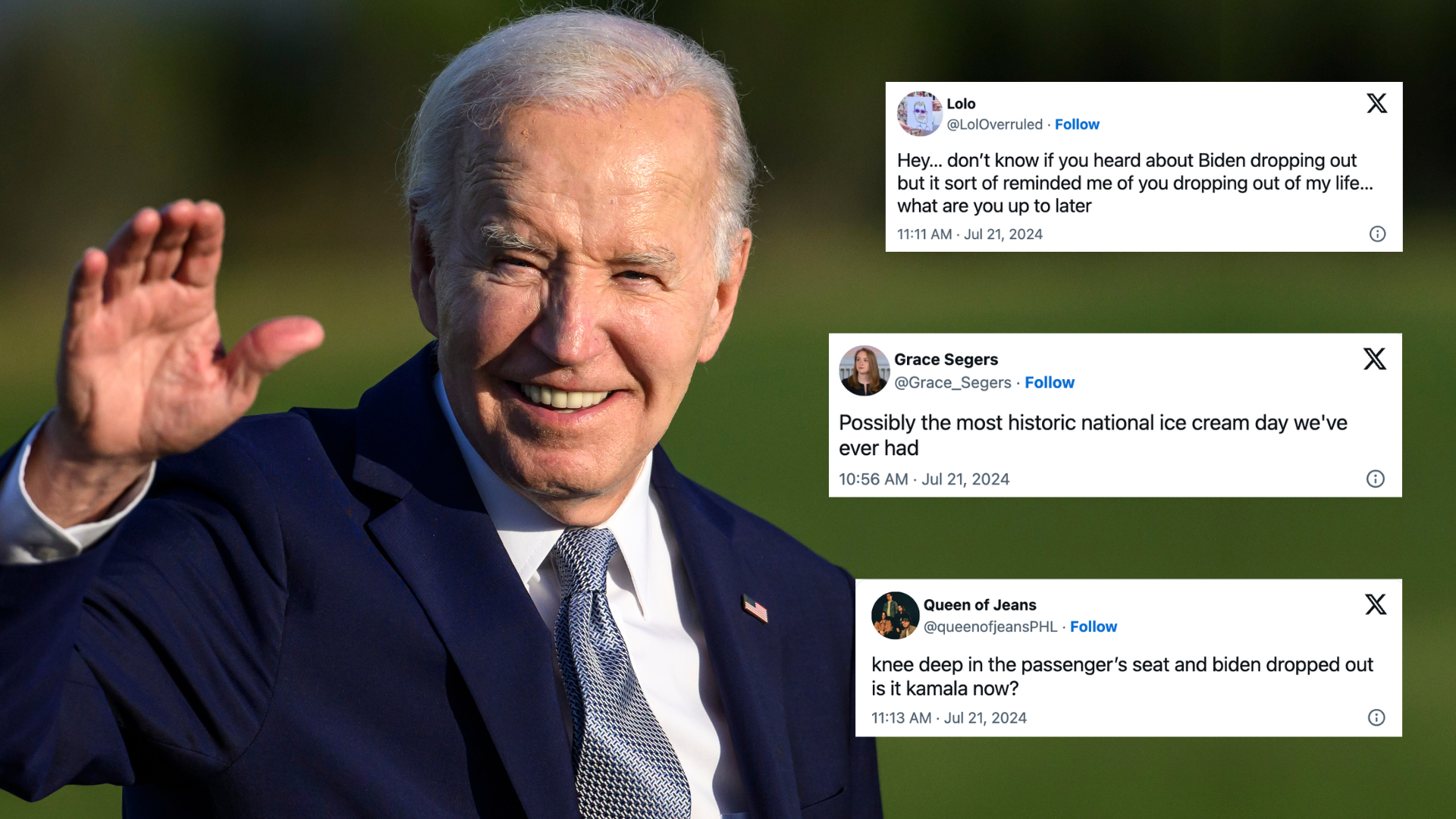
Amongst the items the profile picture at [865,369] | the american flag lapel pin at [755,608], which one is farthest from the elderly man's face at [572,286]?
the profile picture at [865,369]

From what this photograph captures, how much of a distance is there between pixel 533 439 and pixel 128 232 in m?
0.87

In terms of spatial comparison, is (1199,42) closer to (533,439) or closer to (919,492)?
(919,492)

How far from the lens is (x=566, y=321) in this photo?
1891 mm

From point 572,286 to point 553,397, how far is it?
0.17 metres

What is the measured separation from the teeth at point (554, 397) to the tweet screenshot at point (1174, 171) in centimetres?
146

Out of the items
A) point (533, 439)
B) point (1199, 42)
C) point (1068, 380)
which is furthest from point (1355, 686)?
point (533, 439)

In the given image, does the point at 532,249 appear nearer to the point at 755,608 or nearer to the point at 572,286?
the point at 572,286

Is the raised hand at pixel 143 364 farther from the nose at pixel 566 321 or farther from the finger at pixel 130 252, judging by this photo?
the nose at pixel 566 321

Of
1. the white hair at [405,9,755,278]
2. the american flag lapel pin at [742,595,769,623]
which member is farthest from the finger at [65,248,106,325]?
the american flag lapel pin at [742,595,769,623]

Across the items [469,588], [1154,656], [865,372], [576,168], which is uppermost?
[576,168]

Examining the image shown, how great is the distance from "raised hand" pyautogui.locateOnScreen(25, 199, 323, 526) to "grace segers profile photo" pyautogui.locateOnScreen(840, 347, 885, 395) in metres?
2.10

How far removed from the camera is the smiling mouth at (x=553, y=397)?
1941mm

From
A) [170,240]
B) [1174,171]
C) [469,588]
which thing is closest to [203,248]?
[170,240]

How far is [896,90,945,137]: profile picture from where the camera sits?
10.6 feet
